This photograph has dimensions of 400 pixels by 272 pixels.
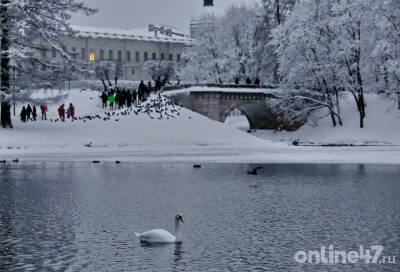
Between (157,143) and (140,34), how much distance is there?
11599 centimetres

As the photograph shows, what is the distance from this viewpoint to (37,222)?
1808 cm

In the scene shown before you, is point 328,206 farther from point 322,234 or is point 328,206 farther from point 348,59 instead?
point 348,59

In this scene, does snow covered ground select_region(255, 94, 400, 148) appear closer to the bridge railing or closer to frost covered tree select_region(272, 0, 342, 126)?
frost covered tree select_region(272, 0, 342, 126)

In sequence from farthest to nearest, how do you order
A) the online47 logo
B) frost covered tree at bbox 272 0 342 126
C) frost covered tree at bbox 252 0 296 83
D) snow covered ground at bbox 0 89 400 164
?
frost covered tree at bbox 252 0 296 83 < frost covered tree at bbox 272 0 342 126 < snow covered ground at bbox 0 89 400 164 < the online47 logo

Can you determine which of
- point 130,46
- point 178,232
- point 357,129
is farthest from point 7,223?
point 130,46

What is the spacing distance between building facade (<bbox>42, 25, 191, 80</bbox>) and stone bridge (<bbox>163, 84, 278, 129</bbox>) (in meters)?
73.3

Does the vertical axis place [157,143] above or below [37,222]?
below

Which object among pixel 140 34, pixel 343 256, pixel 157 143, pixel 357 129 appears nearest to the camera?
pixel 343 256

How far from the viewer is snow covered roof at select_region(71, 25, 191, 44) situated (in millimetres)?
151875

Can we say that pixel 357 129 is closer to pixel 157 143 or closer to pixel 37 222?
pixel 157 143

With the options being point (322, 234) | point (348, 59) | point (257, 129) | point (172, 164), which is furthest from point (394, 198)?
point (257, 129)

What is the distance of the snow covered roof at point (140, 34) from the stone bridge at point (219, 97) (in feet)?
255

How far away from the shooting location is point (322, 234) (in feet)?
53.8

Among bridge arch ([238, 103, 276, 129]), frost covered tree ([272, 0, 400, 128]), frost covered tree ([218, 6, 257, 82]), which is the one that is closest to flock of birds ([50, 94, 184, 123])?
frost covered tree ([272, 0, 400, 128])
